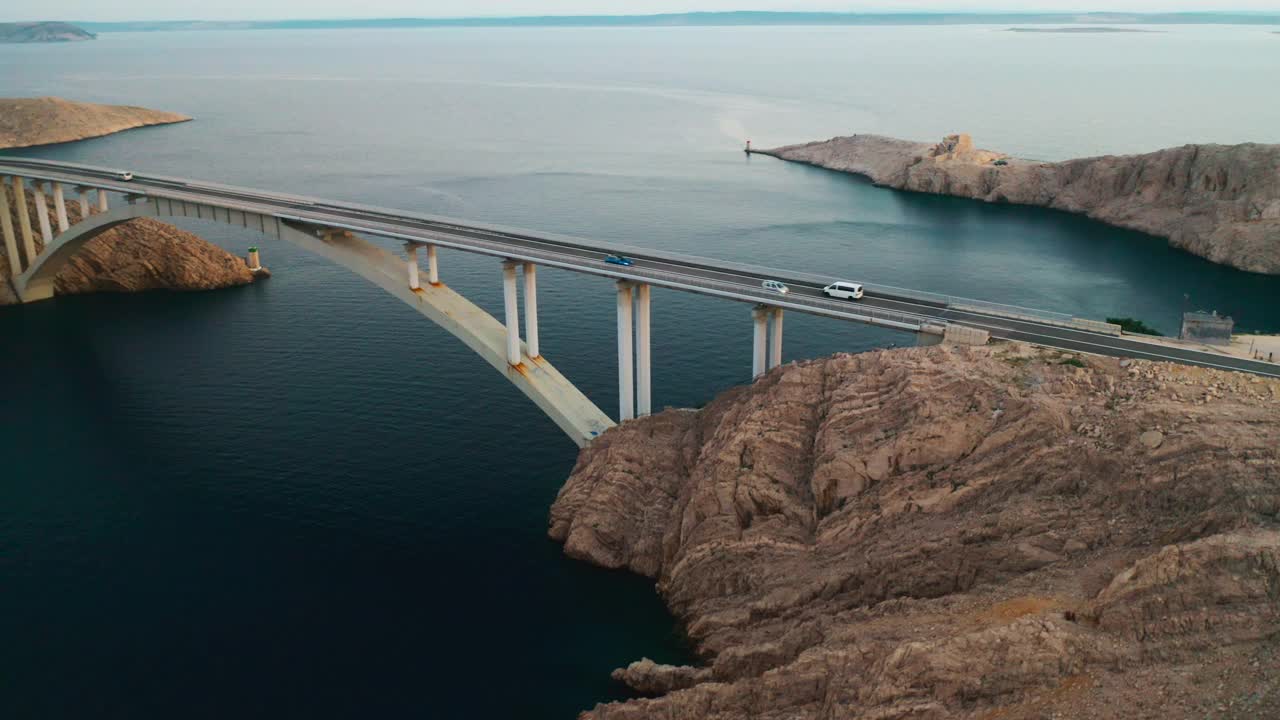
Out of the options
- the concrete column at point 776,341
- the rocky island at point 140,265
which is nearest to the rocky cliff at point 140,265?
the rocky island at point 140,265

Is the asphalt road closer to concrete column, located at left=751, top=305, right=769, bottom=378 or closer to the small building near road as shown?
concrete column, located at left=751, top=305, right=769, bottom=378

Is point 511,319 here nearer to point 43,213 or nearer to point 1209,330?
point 1209,330

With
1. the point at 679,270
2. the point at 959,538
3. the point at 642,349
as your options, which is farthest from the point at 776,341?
the point at 959,538

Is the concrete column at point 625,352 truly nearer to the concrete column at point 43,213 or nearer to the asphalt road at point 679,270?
the asphalt road at point 679,270

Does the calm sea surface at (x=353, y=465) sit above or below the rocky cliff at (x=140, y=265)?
below

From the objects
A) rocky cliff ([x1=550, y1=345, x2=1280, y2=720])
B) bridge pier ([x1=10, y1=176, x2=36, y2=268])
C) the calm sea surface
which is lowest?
the calm sea surface

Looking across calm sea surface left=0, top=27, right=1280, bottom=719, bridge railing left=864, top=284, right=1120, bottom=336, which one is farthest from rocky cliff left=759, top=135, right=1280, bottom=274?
bridge railing left=864, top=284, right=1120, bottom=336
